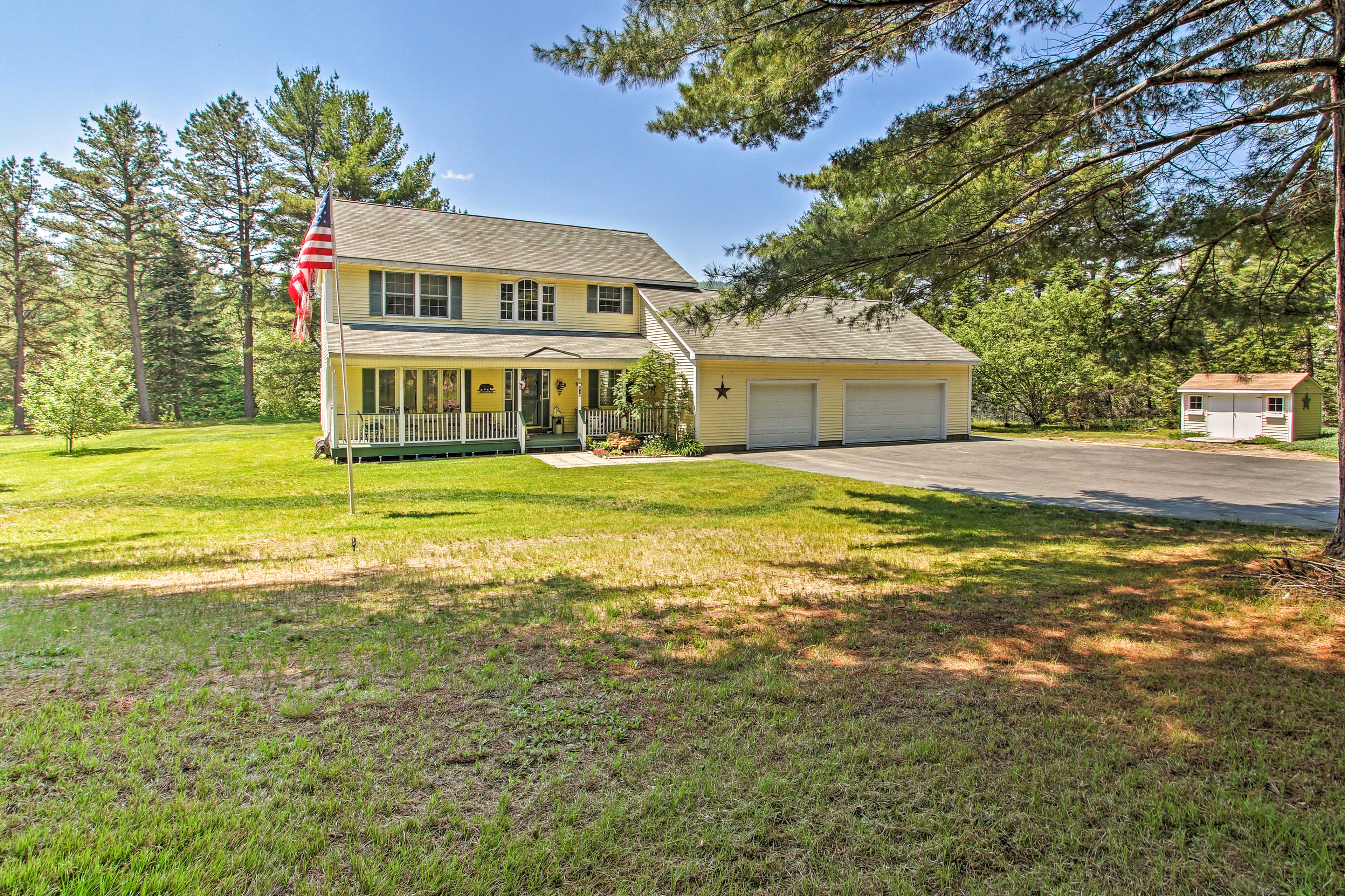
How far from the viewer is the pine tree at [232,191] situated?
1314 inches

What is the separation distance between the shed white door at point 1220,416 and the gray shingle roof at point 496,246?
53.6ft

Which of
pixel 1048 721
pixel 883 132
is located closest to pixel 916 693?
pixel 1048 721

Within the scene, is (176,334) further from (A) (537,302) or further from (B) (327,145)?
(A) (537,302)

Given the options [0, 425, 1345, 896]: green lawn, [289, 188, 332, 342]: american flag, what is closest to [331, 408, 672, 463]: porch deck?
[289, 188, 332, 342]: american flag

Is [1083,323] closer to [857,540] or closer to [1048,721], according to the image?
[857,540]

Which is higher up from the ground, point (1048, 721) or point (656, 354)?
point (656, 354)

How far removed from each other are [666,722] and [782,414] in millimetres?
16543

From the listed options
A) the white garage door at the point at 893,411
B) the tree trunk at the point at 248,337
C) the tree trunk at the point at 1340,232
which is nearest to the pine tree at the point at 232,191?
the tree trunk at the point at 248,337

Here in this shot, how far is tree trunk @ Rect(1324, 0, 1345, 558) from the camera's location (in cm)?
546

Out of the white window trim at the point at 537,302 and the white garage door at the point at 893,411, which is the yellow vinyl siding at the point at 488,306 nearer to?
the white window trim at the point at 537,302

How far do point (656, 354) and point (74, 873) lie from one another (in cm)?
1671

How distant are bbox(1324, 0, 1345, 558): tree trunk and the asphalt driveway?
122 inches

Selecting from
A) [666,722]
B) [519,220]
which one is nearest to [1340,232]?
[666,722]

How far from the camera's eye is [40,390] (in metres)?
19.0
